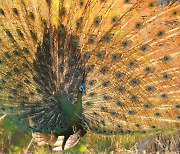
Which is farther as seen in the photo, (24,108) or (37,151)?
(37,151)

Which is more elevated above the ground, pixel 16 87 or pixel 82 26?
pixel 82 26

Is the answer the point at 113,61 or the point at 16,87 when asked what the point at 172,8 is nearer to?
the point at 113,61

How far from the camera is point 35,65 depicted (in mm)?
3379

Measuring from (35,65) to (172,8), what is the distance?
142 cm

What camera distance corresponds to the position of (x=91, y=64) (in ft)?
10.4

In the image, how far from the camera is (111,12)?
113 inches

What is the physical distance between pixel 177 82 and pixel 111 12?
826 mm

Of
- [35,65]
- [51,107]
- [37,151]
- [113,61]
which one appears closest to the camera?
[113,61]

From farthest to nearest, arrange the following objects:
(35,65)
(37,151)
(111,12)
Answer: (37,151), (35,65), (111,12)

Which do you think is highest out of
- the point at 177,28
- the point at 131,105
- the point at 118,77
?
the point at 177,28

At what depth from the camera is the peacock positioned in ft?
9.37

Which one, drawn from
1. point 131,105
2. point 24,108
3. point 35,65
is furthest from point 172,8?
point 24,108

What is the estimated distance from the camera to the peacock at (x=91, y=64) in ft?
9.37

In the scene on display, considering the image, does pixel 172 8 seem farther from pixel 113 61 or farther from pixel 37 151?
pixel 37 151
